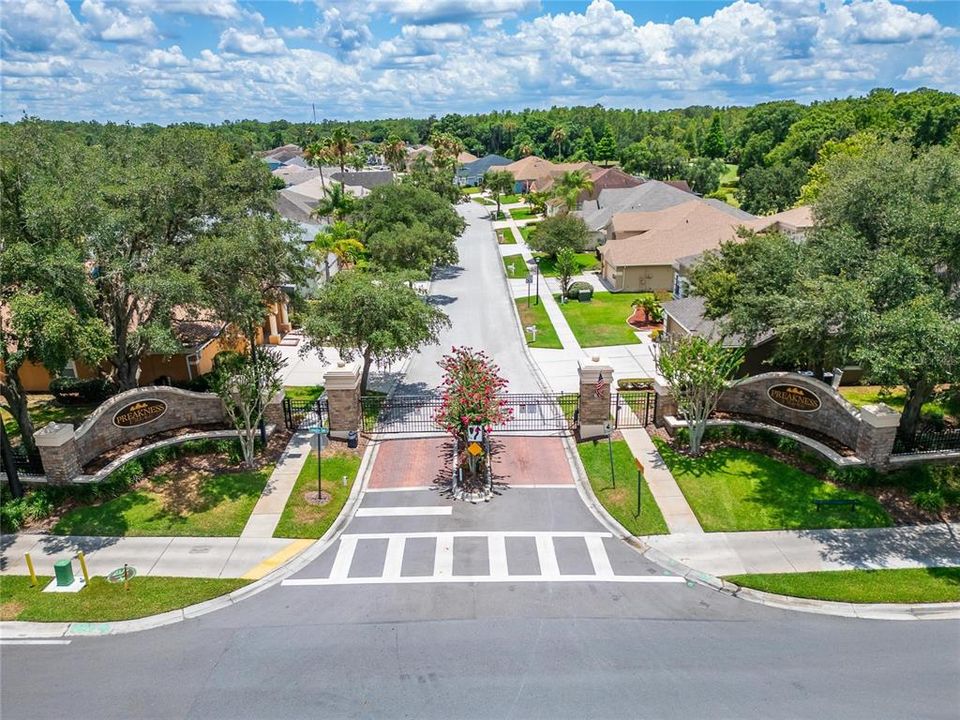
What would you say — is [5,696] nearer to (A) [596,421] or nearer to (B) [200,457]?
(B) [200,457]

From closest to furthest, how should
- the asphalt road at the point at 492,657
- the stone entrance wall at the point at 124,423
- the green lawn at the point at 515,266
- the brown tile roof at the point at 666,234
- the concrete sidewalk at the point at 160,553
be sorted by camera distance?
the asphalt road at the point at 492,657 → the concrete sidewalk at the point at 160,553 → the stone entrance wall at the point at 124,423 → the brown tile roof at the point at 666,234 → the green lawn at the point at 515,266

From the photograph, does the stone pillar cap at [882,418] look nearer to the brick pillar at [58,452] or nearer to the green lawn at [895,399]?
the green lawn at [895,399]

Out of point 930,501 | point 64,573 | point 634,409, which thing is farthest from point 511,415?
point 64,573

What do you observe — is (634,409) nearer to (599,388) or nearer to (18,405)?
(599,388)

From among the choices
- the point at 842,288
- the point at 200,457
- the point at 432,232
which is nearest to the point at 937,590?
the point at 842,288

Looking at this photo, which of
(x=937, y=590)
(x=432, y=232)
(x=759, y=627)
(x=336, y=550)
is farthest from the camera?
(x=432, y=232)

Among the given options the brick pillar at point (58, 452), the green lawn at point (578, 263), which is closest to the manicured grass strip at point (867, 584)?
the brick pillar at point (58, 452)

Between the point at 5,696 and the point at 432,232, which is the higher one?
the point at 432,232
